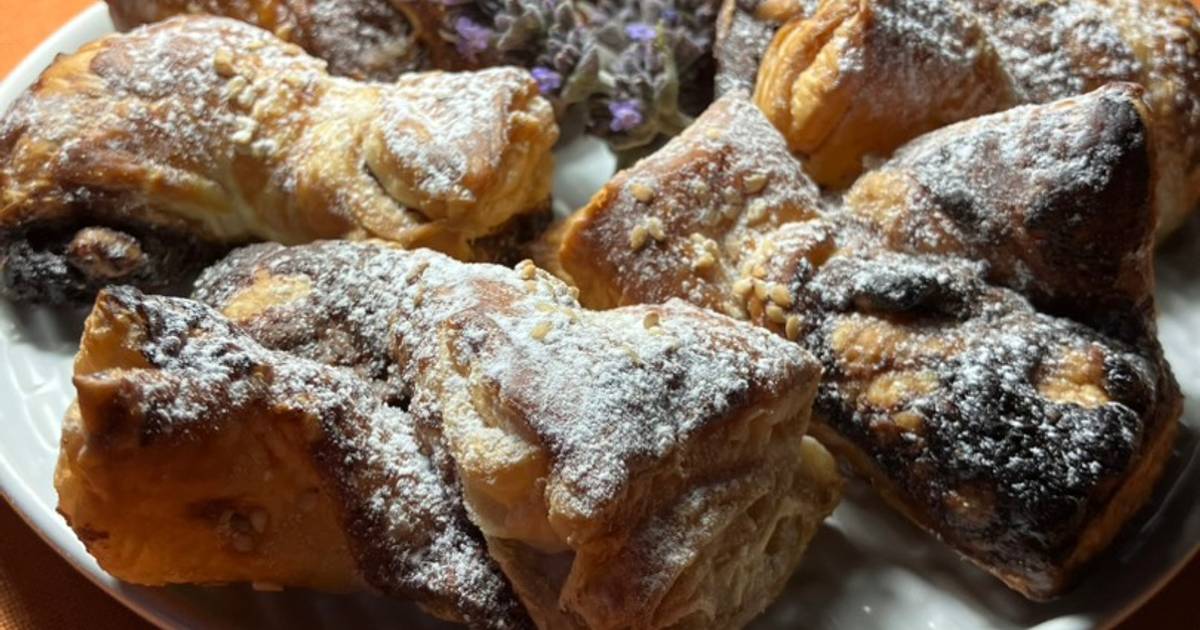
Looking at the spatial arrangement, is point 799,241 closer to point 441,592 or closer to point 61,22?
point 441,592

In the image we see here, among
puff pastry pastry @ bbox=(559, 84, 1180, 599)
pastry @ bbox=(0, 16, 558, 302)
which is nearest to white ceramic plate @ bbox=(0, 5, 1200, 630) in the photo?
puff pastry pastry @ bbox=(559, 84, 1180, 599)

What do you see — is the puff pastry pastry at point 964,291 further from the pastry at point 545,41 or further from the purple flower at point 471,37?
the purple flower at point 471,37

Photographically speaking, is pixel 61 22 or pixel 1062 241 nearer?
pixel 1062 241

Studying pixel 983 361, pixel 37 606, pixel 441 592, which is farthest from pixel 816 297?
pixel 37 606

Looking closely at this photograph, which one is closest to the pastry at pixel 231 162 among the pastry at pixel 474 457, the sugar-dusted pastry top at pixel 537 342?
the sugar-dusted pastry top at pixel 537 342

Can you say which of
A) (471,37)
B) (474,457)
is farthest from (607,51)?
(474,457)

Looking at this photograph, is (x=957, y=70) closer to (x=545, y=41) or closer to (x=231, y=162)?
(x=545, y=41)

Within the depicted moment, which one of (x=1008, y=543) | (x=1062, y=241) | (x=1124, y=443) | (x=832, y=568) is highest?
(x=1062, y=241)
